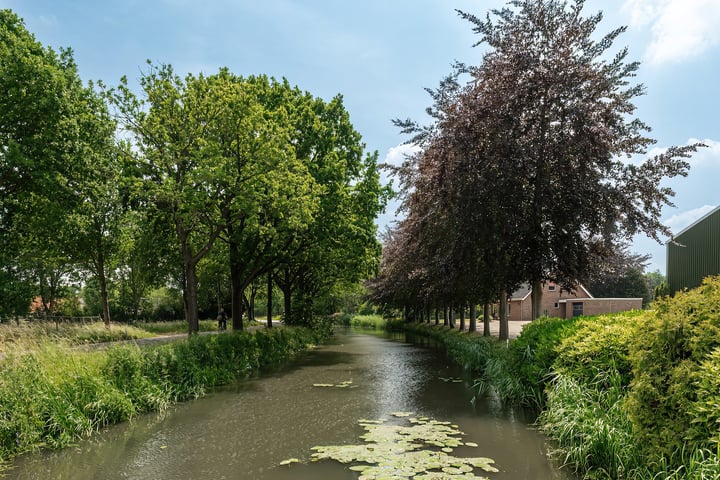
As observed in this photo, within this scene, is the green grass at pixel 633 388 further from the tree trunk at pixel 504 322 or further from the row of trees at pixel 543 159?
the tree trunk at pixel 504 322

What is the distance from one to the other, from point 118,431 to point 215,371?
198 inches

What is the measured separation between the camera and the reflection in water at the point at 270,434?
22.2 ft

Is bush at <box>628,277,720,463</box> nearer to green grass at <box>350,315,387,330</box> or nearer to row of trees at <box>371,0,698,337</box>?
row of trees at <box>371,0,698,337</box>

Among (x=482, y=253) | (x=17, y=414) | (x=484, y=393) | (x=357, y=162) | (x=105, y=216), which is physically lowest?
(x=484, y=393)

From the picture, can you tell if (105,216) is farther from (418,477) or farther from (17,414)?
(418,477)

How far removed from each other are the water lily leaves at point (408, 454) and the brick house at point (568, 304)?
A: 4305cm

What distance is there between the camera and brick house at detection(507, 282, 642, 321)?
49469mm

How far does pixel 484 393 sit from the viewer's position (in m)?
12.7

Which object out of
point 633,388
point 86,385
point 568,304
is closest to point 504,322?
point 633,388

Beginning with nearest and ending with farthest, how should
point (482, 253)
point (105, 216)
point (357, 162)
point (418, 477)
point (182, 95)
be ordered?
point (418, 477), point (482, 253), point (182, 95), point (357, 162), point (105, 216)

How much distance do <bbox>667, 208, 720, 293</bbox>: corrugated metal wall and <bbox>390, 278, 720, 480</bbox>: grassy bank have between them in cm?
1288

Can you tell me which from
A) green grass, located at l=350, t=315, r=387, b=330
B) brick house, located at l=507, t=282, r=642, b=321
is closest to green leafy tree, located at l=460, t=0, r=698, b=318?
brick house, located at l=507, t=282, r=642, b=321

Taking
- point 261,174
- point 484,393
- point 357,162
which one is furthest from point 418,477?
point 357,162

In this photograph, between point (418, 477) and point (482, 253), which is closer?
point (418, 477)
